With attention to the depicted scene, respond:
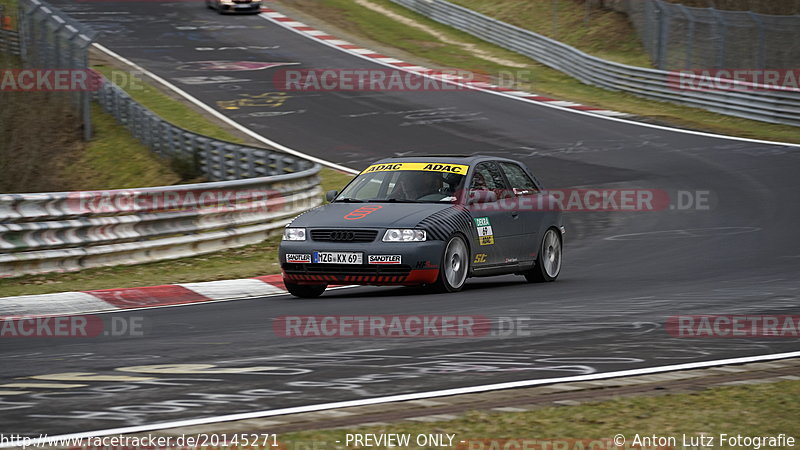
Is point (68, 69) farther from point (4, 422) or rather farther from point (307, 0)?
point (4, 422)

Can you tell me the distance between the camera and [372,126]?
28719mm

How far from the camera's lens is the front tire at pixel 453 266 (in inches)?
448

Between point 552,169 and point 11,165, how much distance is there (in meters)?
12.4

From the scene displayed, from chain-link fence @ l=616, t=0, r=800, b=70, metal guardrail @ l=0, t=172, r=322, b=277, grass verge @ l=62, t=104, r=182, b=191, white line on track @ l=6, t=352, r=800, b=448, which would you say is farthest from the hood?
chain-link fence @ l=616, t=0, r=800, b=70

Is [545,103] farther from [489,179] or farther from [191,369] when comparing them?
[191,369]

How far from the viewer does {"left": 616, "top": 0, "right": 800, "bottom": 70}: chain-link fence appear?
105 feet

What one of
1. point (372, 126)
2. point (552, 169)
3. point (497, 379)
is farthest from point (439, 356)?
point (372, 126)

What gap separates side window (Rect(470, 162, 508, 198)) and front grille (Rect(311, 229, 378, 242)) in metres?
1.61

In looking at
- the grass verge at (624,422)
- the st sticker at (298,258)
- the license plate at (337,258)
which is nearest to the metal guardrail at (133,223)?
the st sticker at (298,258)

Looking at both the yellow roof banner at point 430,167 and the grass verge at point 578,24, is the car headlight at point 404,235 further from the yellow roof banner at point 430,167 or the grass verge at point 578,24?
the grass verge at point 578,24

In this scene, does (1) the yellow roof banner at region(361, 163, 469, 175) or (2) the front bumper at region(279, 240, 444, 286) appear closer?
(2) the front bumper at region(279, 240, 444, 286)

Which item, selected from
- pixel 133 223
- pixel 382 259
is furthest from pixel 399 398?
pixel 133 223

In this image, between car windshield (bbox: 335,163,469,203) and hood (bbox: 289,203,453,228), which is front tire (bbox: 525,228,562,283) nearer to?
car windshield (bbox: 335,163,469,203)

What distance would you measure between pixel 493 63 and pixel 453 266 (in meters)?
28.0
